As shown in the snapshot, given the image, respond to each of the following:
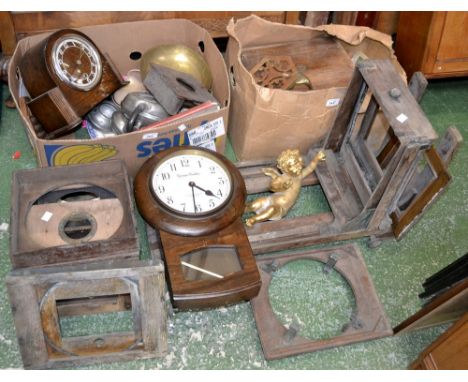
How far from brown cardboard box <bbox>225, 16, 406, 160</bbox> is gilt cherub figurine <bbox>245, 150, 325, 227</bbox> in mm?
135

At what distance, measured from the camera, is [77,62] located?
5.87 feet

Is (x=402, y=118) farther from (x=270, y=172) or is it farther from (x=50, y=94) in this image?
(x=50, y=94)

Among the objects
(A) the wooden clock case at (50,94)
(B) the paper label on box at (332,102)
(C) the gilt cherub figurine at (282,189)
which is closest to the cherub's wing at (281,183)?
(C) the gilt cherub figurine at (282,189)

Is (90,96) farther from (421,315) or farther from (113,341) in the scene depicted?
(421,315)

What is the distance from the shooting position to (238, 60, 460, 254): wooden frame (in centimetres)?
156

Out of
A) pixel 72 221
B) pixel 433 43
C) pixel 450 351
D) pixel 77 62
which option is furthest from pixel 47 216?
pixel 433 43

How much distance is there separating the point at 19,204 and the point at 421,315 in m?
1.13

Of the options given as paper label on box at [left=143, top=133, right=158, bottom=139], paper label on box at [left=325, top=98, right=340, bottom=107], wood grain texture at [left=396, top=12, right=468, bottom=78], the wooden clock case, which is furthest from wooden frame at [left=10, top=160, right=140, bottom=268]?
wood grain texture at [left=396, top=12, right=468, bottom=78]

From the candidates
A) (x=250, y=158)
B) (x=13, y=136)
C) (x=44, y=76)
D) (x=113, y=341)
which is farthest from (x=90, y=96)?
(x=113, y=341)

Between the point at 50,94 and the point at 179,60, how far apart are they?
0.47 metres

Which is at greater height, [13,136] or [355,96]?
[355,96]

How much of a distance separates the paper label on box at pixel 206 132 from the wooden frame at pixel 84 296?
55 centimetres

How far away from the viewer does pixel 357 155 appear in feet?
6.19

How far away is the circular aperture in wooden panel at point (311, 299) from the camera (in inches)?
65.4
